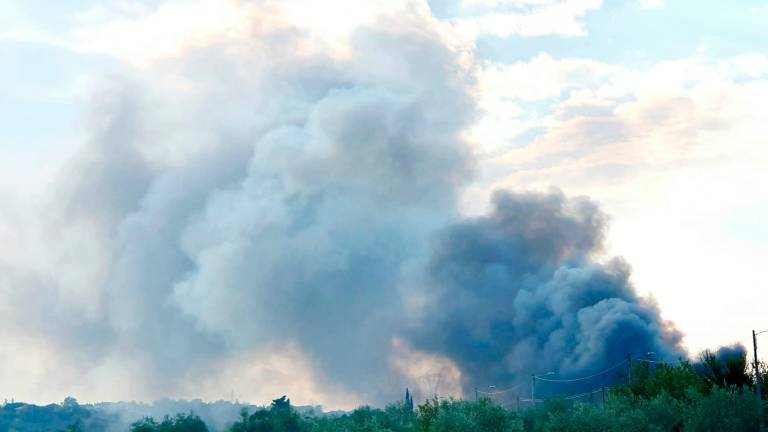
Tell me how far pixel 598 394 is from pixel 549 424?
320 feet

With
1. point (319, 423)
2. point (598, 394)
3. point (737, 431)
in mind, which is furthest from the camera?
point (598, 394)

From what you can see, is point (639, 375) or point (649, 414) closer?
point (649, 414)

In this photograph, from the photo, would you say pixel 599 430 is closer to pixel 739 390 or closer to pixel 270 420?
pixel 739 390

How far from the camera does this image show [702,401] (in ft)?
218

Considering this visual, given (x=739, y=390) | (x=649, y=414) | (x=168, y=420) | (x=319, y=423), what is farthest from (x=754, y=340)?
(x=168, y=420)

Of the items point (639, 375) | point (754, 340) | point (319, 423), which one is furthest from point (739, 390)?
point (319, 423)

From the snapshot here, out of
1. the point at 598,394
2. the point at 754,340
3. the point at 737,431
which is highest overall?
the point at 598,394

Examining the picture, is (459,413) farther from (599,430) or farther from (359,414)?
(359,414)

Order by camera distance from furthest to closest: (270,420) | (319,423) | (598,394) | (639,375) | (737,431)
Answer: (598,394)
(270,420)
(319,423)
(639,375)
(737,431)

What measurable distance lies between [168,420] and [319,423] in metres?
28.2

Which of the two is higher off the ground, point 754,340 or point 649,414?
point 754,340

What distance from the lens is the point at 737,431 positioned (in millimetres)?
64812

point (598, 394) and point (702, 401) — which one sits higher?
point (598, 394)

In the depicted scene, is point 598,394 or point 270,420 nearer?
point 270,420
